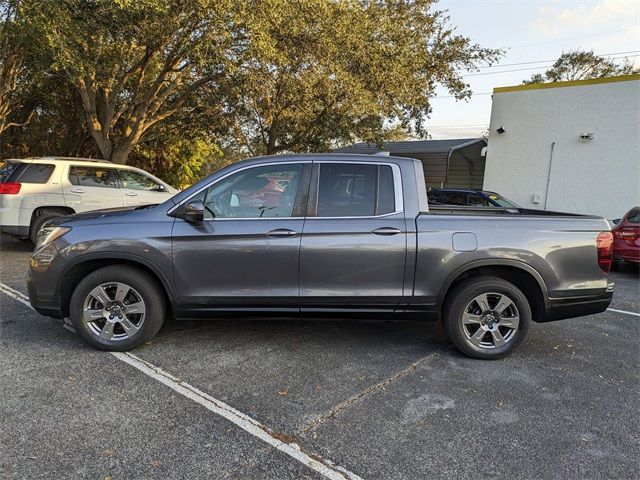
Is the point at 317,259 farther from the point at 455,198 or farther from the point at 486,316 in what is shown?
the point at 455,198

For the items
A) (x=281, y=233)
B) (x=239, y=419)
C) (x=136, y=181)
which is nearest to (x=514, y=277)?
(x=281, y=233)

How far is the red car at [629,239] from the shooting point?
8.30 m

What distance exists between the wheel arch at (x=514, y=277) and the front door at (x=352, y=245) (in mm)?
456

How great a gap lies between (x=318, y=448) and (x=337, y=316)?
139 cm

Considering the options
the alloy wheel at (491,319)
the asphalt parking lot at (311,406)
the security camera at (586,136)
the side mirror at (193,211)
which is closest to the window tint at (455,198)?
the security camera at (586,136)

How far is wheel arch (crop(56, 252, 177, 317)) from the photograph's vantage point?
391 centimetres

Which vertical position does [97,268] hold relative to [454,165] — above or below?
below

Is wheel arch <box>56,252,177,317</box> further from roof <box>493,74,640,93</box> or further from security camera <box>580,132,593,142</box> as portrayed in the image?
roof <box>493,74,640,93</box>

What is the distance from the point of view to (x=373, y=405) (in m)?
3.25

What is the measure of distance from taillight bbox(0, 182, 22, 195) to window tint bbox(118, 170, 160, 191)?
1807mm

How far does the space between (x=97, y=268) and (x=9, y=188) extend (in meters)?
5.27

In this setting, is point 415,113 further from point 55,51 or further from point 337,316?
point 337,316

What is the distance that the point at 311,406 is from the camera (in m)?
3.21

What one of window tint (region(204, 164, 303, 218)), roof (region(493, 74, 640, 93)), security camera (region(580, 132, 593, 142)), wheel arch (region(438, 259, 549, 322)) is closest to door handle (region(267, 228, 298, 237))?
window tint (region(204, 164, 303, 218))
